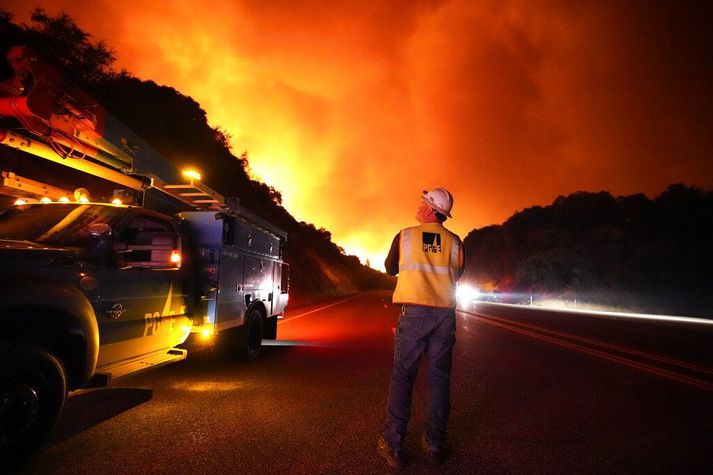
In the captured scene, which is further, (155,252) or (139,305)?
(139,305)

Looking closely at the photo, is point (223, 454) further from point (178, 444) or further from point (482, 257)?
point (482, 257)

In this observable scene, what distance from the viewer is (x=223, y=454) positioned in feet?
11.8

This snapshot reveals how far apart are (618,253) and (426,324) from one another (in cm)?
4914

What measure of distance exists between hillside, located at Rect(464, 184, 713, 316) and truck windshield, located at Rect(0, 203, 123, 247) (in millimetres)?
40727

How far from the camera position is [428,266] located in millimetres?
3807

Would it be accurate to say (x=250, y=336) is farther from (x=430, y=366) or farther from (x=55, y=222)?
(x=430, y=366)

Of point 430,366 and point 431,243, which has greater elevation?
point 431,243

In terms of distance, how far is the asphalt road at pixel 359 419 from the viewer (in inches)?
138

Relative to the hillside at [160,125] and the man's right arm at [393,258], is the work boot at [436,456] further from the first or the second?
the hillside at [160,125]

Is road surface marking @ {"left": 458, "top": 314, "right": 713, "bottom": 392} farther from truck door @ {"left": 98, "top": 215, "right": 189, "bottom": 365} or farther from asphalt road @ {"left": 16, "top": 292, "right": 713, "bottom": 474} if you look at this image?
truck door @ {"left": 98, "top": 215, "right": 189, "bottom": 365}

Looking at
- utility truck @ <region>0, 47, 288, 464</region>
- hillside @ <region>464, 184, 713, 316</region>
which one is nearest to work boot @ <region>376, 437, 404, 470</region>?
utility truck @ <region>0, 47, 288, 464</region>

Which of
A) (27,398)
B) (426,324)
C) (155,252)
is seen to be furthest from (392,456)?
(155,252)

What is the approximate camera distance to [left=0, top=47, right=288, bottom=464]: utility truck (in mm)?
3289

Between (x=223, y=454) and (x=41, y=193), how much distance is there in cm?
488
